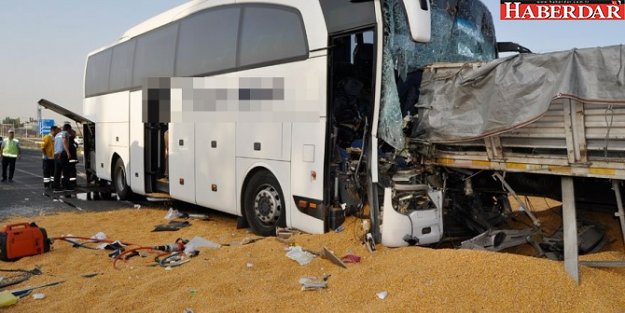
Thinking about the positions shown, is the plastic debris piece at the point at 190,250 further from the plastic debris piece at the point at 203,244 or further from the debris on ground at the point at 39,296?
the debris on ground at the point at 39,296

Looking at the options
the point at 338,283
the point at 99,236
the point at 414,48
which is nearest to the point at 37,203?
the point at 99,236

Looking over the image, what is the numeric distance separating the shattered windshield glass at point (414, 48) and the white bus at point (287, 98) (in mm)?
18

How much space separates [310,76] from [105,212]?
20.8 ft

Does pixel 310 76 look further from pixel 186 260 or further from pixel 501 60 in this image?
pixel 186 260

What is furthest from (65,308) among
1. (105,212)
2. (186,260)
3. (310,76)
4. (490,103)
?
(105,212)

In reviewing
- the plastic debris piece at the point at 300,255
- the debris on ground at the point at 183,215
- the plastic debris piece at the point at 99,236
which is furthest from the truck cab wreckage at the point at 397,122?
the plastic debris piece at the point at 99,236

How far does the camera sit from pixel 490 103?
4867 millimetres

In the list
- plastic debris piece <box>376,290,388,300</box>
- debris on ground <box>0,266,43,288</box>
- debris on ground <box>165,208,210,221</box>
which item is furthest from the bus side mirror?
debris on ground <box>165,208,210,221</box>

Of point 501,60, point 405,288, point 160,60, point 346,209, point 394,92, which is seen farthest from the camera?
point 160,60

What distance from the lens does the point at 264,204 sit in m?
7.04

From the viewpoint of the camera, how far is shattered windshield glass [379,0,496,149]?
545cm

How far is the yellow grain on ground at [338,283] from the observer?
390cm

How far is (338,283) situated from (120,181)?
30.0 feet

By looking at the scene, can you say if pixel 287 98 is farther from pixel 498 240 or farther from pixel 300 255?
pixel 498 240
